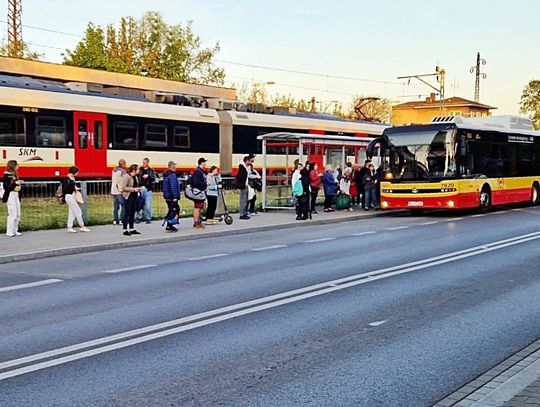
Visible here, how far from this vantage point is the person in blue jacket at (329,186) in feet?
81.8

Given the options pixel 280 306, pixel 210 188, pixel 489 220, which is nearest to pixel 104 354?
pixel 280 306

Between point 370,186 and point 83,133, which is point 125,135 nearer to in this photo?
point 83,133

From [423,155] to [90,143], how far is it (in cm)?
1254

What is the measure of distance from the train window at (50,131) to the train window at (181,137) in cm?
606

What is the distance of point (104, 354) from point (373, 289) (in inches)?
176

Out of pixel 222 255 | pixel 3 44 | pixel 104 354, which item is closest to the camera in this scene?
pixel 104 354

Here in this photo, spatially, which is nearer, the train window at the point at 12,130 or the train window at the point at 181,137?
the train window at the point at 12,130

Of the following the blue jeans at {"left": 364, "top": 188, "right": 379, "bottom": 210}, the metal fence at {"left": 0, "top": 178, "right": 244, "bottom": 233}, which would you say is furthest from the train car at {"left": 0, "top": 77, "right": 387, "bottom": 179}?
the metal fence at {"left": 0, "top": 178, "right": 244, "bottom": 233}

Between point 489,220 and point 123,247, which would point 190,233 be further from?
point 489,220

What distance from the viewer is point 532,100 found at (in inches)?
3051

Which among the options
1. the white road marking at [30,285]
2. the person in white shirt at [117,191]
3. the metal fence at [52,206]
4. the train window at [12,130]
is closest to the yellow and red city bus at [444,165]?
the metal fence at [52,206]

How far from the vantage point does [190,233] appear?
17.8 meters

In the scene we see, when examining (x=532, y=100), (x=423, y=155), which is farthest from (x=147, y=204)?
(x=532, y=100)

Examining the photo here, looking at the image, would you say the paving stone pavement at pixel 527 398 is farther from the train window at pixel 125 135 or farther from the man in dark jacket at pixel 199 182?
the train window at pixel 125 135
